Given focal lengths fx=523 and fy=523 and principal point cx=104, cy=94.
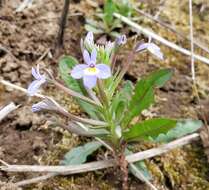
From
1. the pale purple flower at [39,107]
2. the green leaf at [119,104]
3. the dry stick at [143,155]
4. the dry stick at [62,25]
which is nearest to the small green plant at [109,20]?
the dry stick at [62,25]

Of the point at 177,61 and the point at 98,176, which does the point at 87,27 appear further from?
the point at 98,176

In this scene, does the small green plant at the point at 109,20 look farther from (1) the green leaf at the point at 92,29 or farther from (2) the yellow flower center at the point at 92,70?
(2) the yellow flower center at the point at 92,70

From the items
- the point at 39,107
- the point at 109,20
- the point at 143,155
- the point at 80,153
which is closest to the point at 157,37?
the point at 109,20

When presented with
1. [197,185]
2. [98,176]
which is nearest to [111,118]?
[98,176]

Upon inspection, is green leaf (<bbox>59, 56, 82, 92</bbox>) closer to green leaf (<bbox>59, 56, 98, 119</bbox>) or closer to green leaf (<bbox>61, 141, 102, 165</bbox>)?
green leaf (<bbox>59, 56, 98, 119</bbox>)

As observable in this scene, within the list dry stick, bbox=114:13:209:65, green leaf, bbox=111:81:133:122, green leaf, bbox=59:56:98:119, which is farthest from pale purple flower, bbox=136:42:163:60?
dry stick, bbox=114:13:209:65

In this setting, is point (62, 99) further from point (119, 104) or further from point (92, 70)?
point (92, 70)
